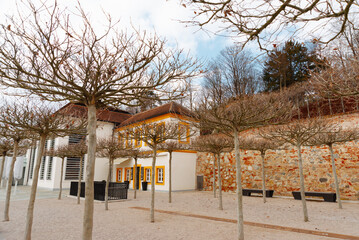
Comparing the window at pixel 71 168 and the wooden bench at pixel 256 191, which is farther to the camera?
the window at pixel 71 168

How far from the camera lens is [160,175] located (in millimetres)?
19547

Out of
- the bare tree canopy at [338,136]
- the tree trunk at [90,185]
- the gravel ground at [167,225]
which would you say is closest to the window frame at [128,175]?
the gravel ground at [167,225]

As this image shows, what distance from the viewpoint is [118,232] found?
649 cm

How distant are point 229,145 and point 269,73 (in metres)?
18.0

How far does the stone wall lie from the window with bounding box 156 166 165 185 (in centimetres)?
492

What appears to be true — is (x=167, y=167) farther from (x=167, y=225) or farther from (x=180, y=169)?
(x=167, y=225)

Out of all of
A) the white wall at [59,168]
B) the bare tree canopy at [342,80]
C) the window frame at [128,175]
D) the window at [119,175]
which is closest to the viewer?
the bare tree canopy at [342,80]

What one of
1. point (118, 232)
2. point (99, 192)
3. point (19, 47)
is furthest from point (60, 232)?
point (99, 192)

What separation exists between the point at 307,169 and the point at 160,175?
10.9 meters

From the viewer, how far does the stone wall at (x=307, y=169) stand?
12.9 m

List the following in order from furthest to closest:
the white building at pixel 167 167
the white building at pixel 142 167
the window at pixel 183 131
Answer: the white building at pixel 142 167
the white building at pixel 167 167
the window at pixel 183 131

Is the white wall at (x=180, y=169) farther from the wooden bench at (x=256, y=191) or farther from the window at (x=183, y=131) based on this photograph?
the window at (x=183, y=131)

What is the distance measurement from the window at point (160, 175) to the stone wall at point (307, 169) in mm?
4919

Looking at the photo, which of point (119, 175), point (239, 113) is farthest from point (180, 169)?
point (239, 113)
